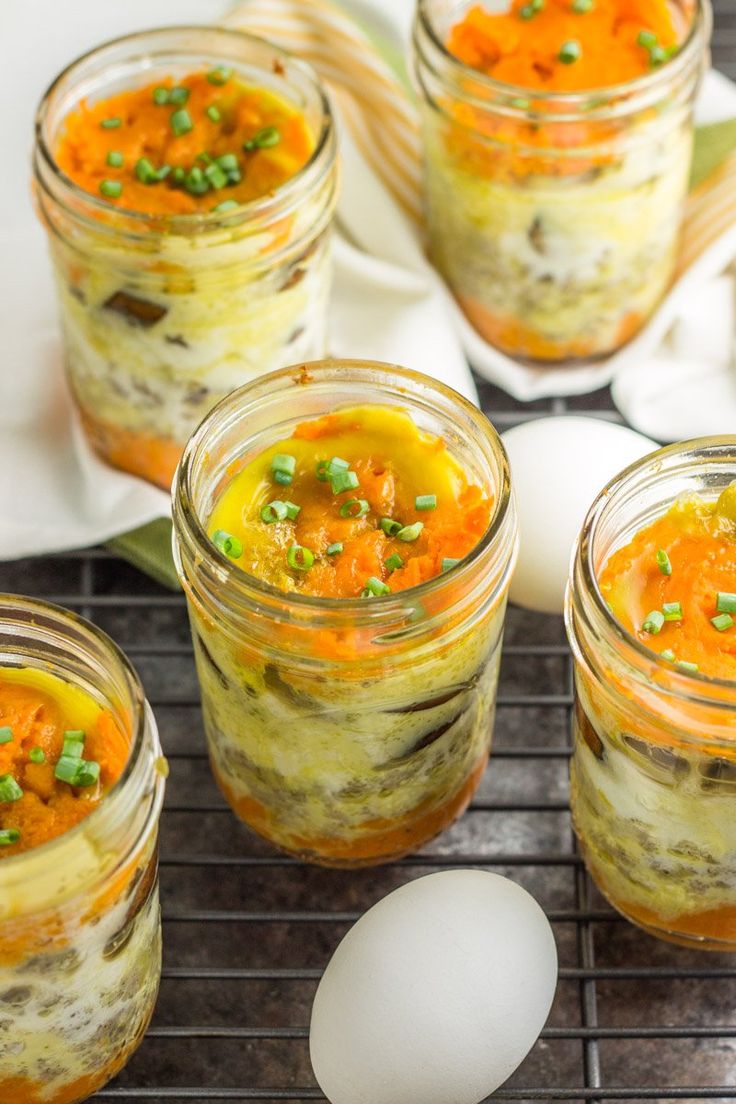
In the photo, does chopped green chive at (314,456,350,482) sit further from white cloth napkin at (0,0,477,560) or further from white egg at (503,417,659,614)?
white cloth napkin at (0,0,477,560)

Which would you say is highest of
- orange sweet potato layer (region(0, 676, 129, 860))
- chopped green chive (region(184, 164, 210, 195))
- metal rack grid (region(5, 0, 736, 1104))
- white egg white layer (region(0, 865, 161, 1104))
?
chopped green chive (region(184, 164, 210, 195))

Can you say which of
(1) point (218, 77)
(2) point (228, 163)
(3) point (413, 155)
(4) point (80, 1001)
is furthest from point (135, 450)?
(4) point (80, 1001)

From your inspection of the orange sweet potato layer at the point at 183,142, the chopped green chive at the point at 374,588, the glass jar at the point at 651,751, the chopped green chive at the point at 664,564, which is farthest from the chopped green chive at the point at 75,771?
the orange sweet potato layer at the point at 183,142

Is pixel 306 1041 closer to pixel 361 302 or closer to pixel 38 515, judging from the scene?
pixel 38 515

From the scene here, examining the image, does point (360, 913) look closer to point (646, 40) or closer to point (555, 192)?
point (555, 192)

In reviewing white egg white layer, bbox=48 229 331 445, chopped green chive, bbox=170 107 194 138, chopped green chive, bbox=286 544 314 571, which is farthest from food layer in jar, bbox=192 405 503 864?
chopped green chive, bbox=170 107 194 138

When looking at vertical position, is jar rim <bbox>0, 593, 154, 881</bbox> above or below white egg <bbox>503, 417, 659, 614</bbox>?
above

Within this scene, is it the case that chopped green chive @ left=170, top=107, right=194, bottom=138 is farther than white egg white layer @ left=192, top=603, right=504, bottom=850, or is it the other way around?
chopped green chive @ left=170, top=107, right=194, bottom=138

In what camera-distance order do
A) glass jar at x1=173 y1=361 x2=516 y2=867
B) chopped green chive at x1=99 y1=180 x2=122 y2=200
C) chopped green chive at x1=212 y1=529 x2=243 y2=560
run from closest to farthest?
1. glass jar at x1=173 y1=361 x2=516 y2=867
2. chopped green chive at x1=212 y1=529 x2=243 y2=560
3. chopped green chive at x1=99 y1=180 x2=122 y2=200

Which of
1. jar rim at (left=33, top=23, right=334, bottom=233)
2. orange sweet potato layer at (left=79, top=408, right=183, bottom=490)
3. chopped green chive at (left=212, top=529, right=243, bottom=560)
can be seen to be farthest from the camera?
orange sweet potato layer at (left=79, top=408, right=183, bottom=490)
